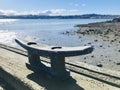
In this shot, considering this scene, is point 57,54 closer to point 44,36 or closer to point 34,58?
point 34,58

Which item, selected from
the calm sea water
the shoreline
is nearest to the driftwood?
the shoreline

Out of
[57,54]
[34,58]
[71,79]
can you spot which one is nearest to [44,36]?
[34,58]

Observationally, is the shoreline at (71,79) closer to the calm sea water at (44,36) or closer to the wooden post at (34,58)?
the wooden post at (34,58)

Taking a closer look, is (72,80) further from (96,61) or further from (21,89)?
(96,61)

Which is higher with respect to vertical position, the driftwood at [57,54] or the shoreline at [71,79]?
the driftwood at [57,54]

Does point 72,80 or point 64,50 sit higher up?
point 64,50

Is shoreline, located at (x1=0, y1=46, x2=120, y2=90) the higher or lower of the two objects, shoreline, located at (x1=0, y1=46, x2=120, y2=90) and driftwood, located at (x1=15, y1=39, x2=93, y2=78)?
the lower

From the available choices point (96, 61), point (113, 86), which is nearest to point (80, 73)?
point (113, 86)

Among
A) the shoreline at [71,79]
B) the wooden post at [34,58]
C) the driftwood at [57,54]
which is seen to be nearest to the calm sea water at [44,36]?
the shoreline at [71,79]

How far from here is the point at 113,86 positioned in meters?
9.39

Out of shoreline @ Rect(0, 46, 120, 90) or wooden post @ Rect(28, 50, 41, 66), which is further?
wooden post @ Rect(28, 50, 41, 66)

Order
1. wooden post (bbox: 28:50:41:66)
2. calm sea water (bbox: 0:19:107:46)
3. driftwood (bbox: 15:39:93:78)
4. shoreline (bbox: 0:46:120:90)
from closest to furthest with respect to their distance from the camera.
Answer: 1. driftwood (bbox: 15:39:93:78)
2. shoreline (bbox: 0:46:120:90)
3. wooden post (bbox: 28:50:41:66)
4. calm sea water (bbox: 0:19:107:46)

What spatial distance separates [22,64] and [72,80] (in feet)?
12.8

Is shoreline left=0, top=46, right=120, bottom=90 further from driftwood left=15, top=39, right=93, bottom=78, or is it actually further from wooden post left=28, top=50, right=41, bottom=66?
wooden post left=28, top=50, right=41, bottom=66
